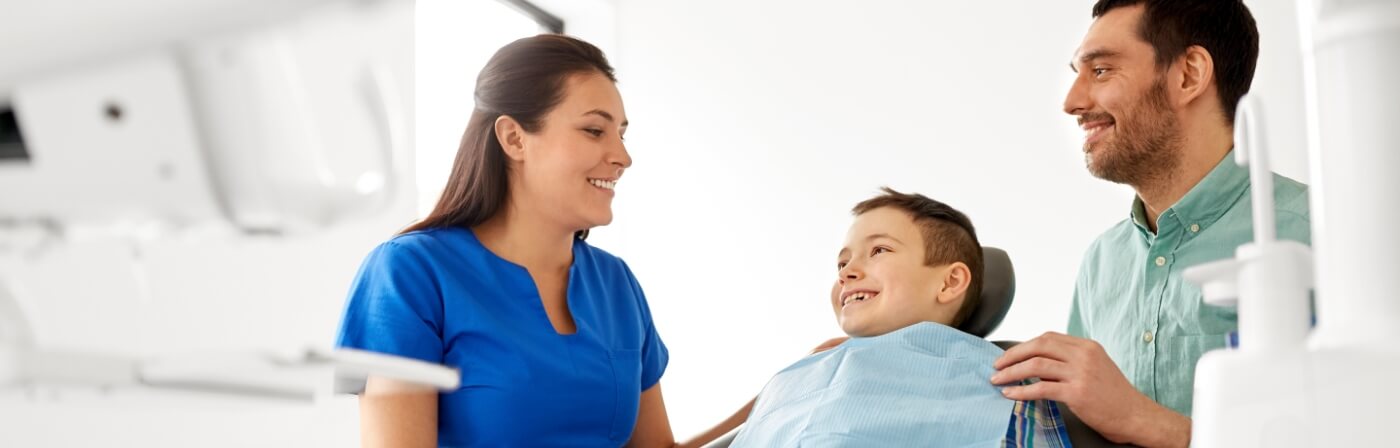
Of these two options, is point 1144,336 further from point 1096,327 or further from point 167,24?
point 167,24

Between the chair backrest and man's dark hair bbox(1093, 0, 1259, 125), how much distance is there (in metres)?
0.38

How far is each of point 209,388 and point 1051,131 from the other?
3025 mm

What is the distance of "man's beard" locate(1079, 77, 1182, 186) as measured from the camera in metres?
1.64

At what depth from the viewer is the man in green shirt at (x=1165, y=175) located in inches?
59.9

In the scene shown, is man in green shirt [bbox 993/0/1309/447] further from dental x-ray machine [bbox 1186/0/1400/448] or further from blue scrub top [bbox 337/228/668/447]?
dental x-ray machine [bbox 1186/0/1400/448]

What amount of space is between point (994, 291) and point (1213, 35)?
52 cm

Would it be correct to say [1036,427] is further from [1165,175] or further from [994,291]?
[1165,175]

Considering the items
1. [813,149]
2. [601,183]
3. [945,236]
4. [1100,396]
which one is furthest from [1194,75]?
[813,149]

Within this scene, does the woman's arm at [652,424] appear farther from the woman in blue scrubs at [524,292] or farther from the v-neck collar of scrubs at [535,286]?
the v-neck collar of scrubs at [535,286]

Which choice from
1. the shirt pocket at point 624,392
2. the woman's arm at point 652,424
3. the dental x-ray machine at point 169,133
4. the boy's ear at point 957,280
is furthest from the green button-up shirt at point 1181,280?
the dental x-ray machine at point 169,133

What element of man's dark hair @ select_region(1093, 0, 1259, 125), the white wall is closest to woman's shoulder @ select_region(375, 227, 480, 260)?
man's dark hair @ select_region(1093, 0, 1259, 125)

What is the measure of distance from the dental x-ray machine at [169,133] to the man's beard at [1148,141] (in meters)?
1.45

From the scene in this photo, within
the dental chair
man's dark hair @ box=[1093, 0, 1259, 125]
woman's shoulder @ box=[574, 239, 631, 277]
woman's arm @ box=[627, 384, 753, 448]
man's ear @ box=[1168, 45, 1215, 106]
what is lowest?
woman's arm @ box=[627, 384, 753, 448]

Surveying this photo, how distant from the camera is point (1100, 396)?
4.13 feet
